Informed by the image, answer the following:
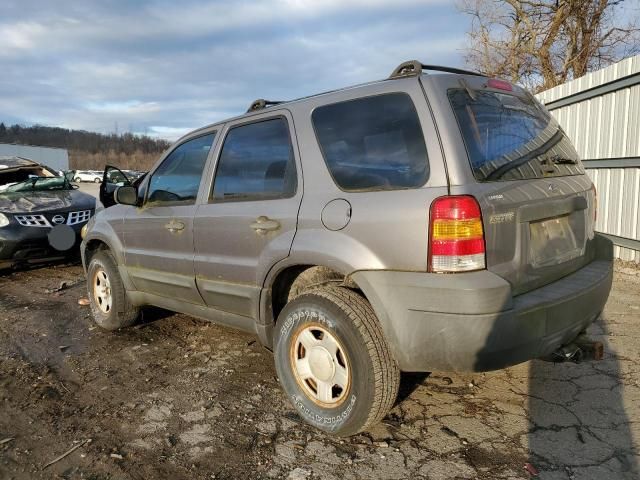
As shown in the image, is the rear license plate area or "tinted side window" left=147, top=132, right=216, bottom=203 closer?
the rear license plate area

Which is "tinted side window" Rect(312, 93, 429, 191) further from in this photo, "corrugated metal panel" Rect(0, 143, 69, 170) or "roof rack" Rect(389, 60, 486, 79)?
"corrugated metal panel" Rect(0, 143, 69, 170)

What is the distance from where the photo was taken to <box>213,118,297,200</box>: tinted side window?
121 inches

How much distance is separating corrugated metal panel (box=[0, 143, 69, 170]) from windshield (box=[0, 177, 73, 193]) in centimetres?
5145

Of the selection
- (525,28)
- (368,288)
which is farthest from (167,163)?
(525,28)

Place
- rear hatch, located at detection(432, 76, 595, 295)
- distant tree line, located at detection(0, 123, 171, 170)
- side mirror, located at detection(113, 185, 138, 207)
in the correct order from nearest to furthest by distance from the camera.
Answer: rear hatch, located at detection(432, 76, 595, 295) → side mirror, located at detection(113, 185, 138, 207) → distant tree line, located at detection(0, 123, 171, 170)

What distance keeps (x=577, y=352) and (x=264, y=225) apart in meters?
1.93

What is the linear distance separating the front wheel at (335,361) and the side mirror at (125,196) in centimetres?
199

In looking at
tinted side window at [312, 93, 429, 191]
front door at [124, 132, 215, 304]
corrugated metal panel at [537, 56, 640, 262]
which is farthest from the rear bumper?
corrugated metal panel at [537, 56, 640, 262]

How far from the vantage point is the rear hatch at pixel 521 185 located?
2.37 meters

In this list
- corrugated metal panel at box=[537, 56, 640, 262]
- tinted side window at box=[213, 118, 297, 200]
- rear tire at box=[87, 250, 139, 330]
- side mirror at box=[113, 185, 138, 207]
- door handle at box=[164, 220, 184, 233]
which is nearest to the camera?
tinted side window at box=[213, 118, 297, 200]

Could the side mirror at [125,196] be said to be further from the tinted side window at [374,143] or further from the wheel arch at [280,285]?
the tinted side window at [374,143]

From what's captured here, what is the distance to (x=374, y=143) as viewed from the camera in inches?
104

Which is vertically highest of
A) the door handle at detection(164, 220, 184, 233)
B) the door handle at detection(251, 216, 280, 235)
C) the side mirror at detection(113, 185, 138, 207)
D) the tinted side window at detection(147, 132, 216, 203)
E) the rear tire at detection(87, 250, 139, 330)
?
the tinted side window at detection(147, 132, 216, 203)

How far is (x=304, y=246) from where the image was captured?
278 cm
